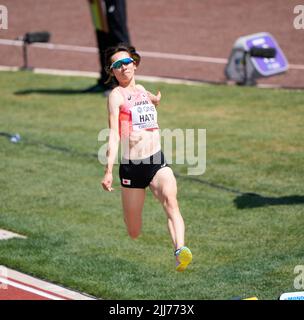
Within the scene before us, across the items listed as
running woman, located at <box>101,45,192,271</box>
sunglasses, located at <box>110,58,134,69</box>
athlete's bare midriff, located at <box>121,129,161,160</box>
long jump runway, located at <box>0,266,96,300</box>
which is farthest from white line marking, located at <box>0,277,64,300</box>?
sunglasses, located at <box>110,58,134,69</box>

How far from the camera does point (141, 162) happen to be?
1052 centimetres

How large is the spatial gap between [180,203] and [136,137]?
490 cm

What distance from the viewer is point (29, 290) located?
39.1 ft

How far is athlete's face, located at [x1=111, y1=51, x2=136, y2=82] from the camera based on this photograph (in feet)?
34.0

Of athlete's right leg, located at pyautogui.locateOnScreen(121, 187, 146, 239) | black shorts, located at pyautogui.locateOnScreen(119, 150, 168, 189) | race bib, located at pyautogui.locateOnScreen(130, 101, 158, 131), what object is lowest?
athlete's right leg, located at pyautogui.locateOnScreen(121, 187, 146, 239)

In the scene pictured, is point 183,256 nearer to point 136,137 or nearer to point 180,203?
point 136,137

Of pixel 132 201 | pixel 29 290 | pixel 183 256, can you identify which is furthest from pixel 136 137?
pixel 29 290

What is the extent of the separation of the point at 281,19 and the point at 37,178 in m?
12.7

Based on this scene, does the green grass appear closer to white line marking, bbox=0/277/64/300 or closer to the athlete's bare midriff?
white line marking, bbox=0/277/64/300

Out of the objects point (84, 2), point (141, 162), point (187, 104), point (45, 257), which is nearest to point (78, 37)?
point (84, 2)

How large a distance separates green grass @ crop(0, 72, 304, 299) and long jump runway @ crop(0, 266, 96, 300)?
0.16 metres

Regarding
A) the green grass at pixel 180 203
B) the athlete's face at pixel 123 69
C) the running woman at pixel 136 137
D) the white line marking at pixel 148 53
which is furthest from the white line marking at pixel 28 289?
the white line marking at pixel 148 53

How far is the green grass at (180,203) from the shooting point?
12188 millimetres
